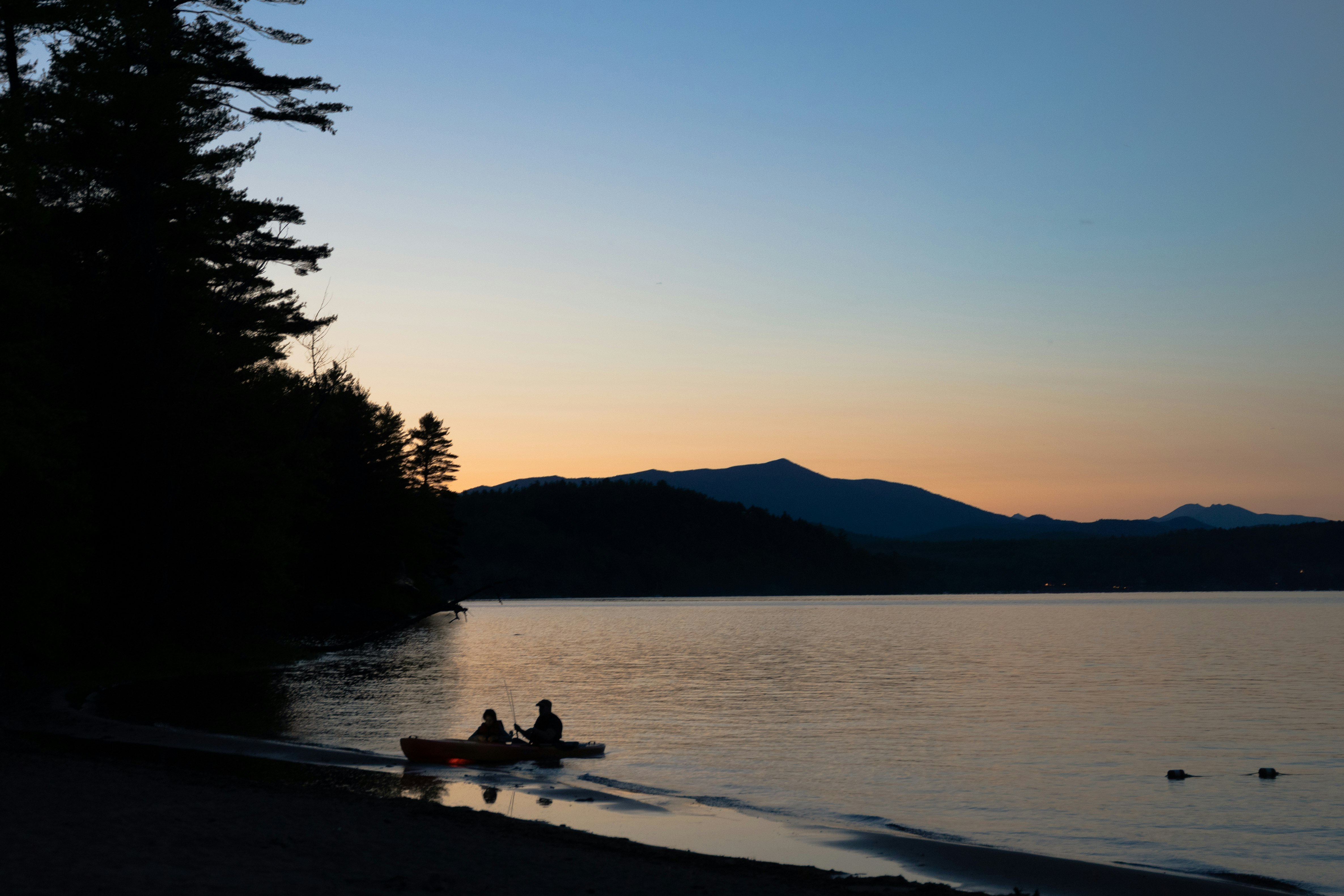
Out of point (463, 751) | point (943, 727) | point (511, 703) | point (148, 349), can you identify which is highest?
point (148, 349)

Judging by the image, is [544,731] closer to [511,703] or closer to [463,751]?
[463,751]

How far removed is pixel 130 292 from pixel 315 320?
10517 millimetres

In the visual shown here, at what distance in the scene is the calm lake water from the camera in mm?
23719

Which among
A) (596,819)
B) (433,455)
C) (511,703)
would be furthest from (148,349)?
(433,455)

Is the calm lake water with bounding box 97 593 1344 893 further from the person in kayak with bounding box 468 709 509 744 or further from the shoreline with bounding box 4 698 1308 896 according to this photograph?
the person in kayak with bounding box 468 709 509 744

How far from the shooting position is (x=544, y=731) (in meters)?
30.3

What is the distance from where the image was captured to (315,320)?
52969 millimetres

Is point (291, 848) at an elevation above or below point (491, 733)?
above

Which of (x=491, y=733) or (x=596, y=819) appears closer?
(x=596, y=819)

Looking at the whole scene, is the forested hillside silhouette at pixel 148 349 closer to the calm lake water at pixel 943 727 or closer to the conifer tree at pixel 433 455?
the calm lake water at pixel 943 727

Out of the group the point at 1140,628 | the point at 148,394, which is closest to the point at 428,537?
the point at 148,394

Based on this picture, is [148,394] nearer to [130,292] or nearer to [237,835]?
[130,292]

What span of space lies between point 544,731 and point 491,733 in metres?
1.67

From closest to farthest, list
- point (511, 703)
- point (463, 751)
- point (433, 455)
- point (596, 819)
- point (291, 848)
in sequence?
point (291, 848) → point (596, 819) → point (463, 751) → point (511, 703) → point (433, 455)
